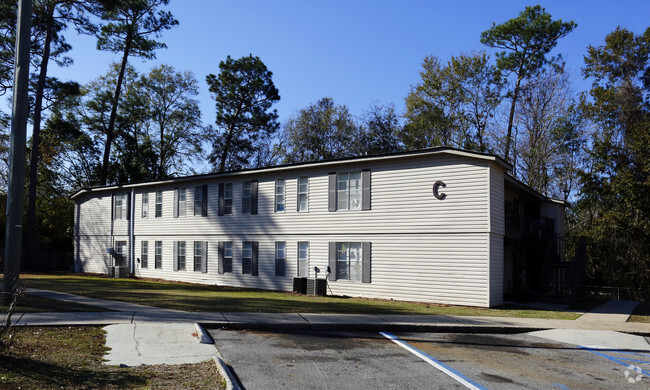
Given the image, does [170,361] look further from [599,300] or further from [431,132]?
[431,132]

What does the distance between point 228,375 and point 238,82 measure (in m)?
39.6

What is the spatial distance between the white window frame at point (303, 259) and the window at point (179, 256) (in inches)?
304

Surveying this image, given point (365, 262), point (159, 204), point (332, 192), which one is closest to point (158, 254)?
point (159, 204)

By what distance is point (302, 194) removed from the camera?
22.0m

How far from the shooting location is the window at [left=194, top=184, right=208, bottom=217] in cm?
2566

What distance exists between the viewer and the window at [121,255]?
1186 inches

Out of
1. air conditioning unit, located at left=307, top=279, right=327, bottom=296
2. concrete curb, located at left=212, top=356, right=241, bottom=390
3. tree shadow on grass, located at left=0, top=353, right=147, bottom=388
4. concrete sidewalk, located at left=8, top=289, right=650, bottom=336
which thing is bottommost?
air conditioning unit, located at left=307, top=279, right=327, bottom=296

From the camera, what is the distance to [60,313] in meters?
11.4

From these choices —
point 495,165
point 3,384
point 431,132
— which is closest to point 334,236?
point 495,165

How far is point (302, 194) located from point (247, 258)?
Result: 13.9 ft

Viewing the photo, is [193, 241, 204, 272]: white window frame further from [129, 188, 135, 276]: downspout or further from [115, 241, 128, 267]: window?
[115, 241, 128, 267]: window

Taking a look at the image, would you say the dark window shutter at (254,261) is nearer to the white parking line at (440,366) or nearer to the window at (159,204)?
the window at (159,204)

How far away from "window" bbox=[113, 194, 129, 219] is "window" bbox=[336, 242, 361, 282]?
15240mm

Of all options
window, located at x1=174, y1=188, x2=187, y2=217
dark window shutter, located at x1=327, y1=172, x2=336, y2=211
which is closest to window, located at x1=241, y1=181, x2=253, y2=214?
window, located at x1=174, y1=188, x2=187, y2=217
